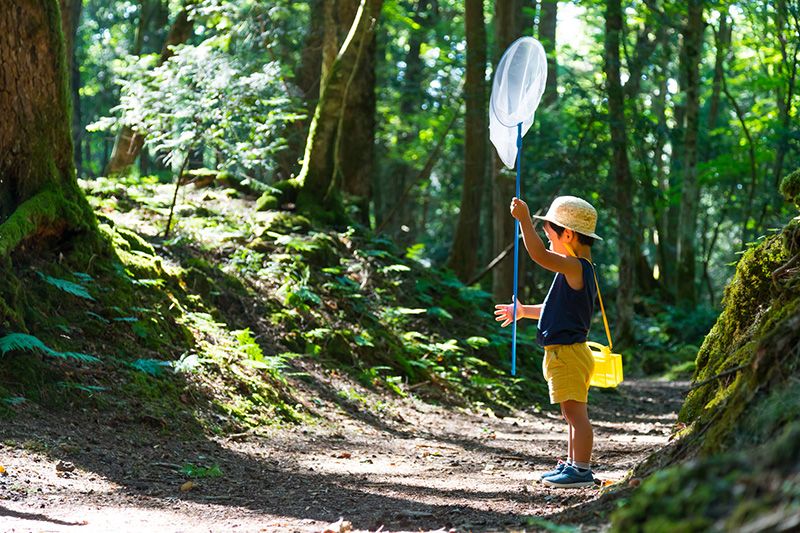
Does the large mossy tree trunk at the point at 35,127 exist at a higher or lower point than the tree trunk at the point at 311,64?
lower

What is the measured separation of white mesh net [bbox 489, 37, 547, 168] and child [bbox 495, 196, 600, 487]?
0.85 meters

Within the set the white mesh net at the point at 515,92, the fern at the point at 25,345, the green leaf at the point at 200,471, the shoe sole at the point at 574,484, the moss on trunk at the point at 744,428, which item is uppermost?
the white mesh net at the point at 515,92

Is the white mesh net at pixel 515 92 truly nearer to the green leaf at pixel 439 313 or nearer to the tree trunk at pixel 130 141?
the green leaf at pixel 439 313

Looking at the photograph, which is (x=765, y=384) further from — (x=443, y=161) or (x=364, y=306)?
(x=443, y=161)

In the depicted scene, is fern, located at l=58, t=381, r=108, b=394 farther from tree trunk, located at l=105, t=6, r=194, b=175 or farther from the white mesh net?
tree trunk, located at l=105, t=6, r=194, b=175

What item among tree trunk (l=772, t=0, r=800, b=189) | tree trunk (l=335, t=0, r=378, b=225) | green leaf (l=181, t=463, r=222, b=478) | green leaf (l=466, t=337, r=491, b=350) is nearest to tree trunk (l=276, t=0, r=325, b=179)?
tree trunk (l=335, t=0, r=378, b=225)

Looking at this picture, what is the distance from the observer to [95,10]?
32500 millimetres

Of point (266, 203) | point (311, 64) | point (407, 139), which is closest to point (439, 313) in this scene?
point (266, 203)

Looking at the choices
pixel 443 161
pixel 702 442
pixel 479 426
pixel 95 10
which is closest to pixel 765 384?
pixel 702 442

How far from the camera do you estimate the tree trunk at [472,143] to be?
18031mm

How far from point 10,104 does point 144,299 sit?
226 cm

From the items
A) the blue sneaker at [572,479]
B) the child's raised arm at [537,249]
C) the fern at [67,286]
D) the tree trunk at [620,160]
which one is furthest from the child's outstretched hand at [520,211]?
the tree trunk at [620,160]

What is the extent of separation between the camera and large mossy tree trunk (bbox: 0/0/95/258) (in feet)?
26.8

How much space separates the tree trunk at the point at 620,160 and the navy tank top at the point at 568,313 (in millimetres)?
13346
